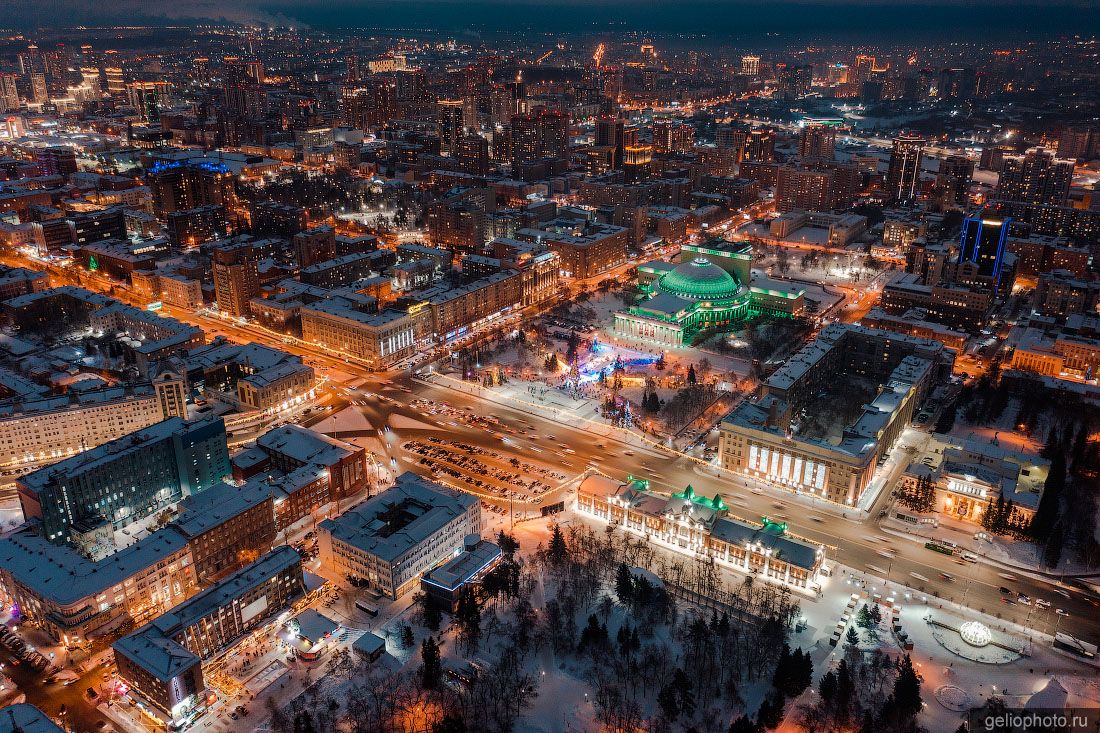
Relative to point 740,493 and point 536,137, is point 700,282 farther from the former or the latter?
point 536,137

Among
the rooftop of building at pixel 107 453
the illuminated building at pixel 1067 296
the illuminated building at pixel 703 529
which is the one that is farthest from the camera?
the illuminated building at pixel 1067 296

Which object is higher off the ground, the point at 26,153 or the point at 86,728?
the point at 26,153

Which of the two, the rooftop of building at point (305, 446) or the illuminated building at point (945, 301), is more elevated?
the illuminated building at point (945, 301)

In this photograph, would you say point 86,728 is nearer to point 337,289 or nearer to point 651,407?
point 651,407

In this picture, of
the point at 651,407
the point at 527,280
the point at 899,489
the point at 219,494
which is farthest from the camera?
the point at 527,280

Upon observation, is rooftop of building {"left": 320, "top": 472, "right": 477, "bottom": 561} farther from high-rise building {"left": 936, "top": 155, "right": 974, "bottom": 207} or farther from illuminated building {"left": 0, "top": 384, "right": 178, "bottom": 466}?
high-rise building {"left": 936, "top": 155, "right": 974, "bottom": 207}

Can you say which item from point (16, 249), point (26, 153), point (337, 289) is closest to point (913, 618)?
point (337, 289)

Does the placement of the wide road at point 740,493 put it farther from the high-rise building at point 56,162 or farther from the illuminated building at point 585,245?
the high-rise building at point 56,162

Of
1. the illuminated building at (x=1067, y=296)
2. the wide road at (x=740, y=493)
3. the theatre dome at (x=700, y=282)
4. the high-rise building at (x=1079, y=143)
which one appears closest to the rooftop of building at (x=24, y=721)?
the wide road at (x=740, y=493)
